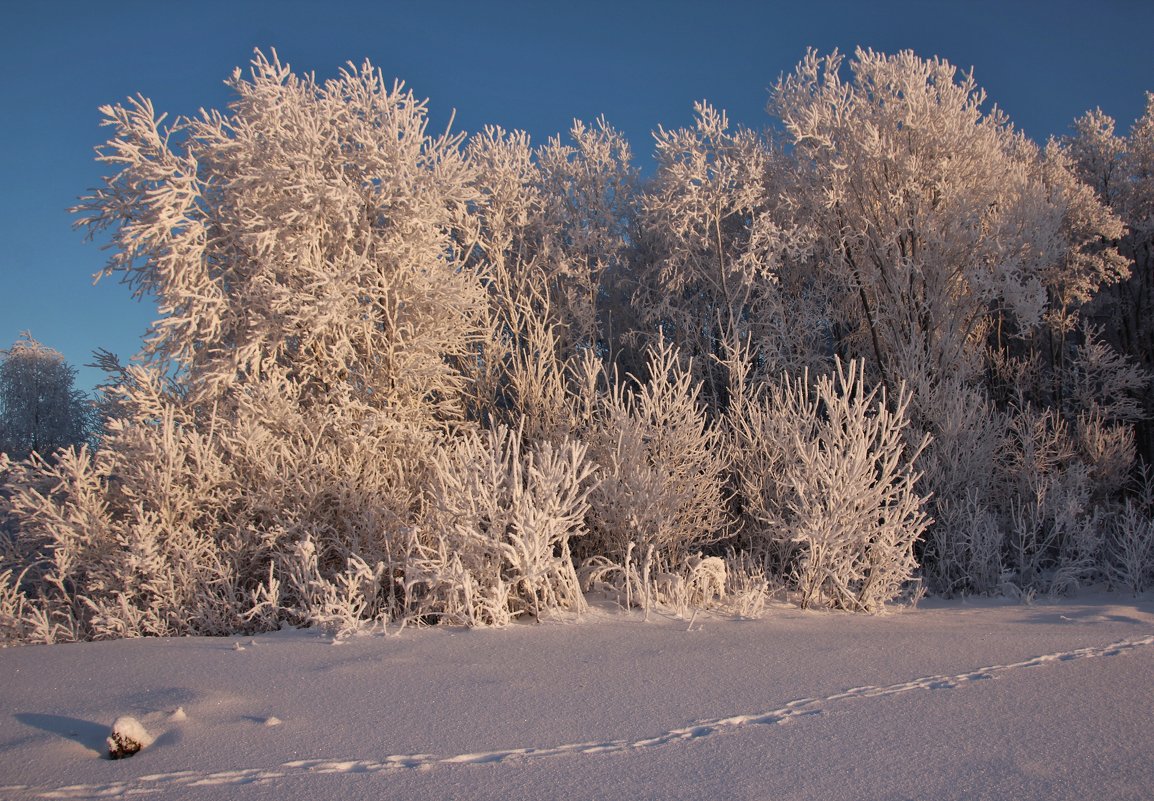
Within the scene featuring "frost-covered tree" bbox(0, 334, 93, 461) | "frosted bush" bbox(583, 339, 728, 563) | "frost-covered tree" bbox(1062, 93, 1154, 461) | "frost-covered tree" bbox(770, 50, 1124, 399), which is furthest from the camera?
"frost-covered tree" bbox(0, 334, 93, 461)

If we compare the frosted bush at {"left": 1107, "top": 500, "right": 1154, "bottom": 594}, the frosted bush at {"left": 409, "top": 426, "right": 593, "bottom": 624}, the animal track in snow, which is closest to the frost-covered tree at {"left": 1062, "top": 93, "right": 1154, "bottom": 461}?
the frosted bush at {"left": 1107, "top": 500, "right": 1154, "bottom": 594}

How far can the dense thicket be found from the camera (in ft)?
21.3

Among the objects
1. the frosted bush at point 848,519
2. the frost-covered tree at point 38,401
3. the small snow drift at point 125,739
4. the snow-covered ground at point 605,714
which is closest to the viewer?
the snow-covered ground at point 605,714

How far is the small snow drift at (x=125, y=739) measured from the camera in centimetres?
321

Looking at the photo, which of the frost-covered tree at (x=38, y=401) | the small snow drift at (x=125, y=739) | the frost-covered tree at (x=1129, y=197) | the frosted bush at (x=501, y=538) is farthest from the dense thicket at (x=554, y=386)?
the frost-covered tree at (x=38, y=401)

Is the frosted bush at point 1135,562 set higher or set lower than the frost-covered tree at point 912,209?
lower

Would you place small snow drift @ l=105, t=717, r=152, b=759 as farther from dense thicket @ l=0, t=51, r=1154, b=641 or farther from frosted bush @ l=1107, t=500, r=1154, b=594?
frosted bush @ l=1107, t=500, r=1154, b=594

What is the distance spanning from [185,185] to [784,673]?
7603 millimetres

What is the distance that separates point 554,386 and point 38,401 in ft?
68.2

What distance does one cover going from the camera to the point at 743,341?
512 inches

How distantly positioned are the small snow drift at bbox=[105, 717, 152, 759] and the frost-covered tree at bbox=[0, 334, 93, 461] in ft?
74.6

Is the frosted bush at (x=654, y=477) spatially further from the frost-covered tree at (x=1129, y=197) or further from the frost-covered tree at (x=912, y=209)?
the frost-covered tree at (x=1129, y=197)

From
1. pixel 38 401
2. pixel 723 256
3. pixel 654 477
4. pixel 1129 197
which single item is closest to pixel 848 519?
pixel 654 477

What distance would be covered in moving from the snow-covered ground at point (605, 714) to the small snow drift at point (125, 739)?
0.05 m
